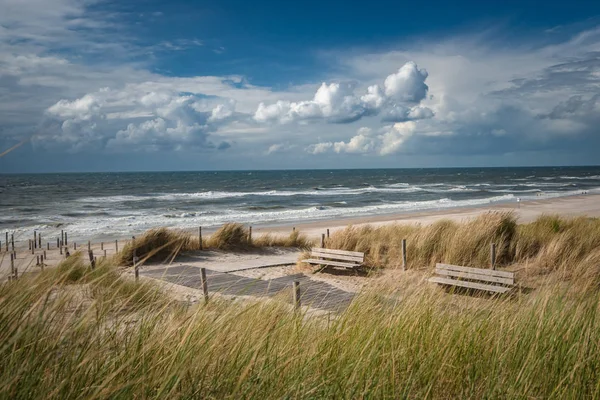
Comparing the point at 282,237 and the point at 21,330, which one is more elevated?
the point at 21,330

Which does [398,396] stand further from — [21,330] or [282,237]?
[282,237]

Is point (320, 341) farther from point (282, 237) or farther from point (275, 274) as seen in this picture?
point (282, 237)

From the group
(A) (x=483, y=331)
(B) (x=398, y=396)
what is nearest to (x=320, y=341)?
(B) (x=398, y=396)

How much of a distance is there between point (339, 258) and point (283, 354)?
34.9 feet

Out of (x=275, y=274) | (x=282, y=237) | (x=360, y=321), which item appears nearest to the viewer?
(x=360, y=321)

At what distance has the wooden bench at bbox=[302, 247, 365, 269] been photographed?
42.2 feet

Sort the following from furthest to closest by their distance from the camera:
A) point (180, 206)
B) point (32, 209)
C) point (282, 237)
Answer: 1. point (180, 206)
2. point (32, 209)
3. point (282, 237)

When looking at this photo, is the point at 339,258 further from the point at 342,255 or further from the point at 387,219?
the point at 387,219

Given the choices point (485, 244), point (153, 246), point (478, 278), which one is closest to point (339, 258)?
point (485, 244)

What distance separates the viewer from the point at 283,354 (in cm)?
265

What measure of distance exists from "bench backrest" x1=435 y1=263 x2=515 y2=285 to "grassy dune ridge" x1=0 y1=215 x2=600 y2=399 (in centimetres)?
590

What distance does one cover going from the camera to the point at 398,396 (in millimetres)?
2385

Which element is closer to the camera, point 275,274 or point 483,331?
point 483,331

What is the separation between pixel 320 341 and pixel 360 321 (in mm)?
529
